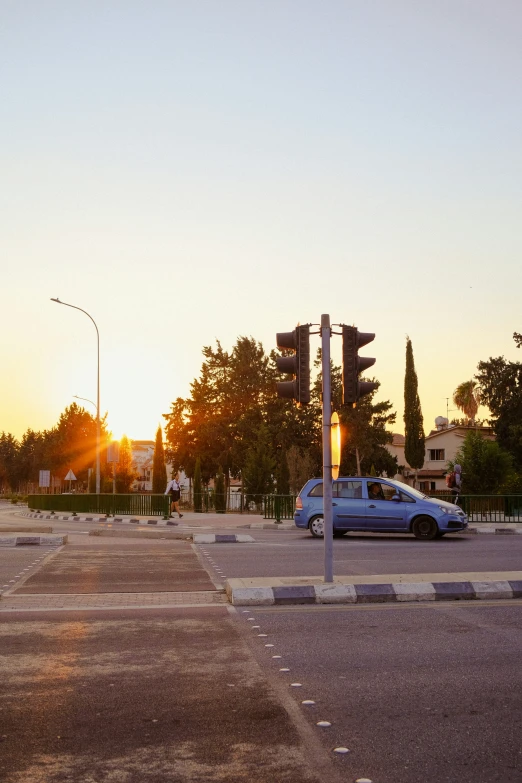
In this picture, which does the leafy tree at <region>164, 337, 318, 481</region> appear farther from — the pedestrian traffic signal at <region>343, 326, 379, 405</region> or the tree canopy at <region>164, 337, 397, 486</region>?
the pedestrian traffic signal at <region>343, 326, 379, 405</region>

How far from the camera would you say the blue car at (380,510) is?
20625 millimetres

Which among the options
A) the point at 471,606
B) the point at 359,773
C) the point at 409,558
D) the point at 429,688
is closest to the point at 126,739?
the point at 359,773

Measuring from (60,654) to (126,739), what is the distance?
2392 millimetres

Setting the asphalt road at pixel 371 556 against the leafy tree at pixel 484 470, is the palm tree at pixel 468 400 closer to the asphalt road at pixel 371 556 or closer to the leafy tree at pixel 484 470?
the leafy tree at pixel 484 470

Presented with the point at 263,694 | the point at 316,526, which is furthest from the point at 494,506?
the point at 263,694

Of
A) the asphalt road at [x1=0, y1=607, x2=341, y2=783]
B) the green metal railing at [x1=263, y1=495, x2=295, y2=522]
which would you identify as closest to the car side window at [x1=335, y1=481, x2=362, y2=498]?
the green metal railing at [x1=263, y1=495, x2=295, y2=522]

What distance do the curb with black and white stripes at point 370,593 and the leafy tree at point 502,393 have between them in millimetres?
47311

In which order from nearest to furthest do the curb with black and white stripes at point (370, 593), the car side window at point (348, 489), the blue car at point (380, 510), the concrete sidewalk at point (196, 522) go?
the curb with black and white stripes at point (370, 593) < the blue car at point (380, 510) < the car side window at point (348, 489) < the concrete sidewalk at point (196, 522)

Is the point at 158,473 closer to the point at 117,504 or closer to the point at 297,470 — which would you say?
the point at 297,470

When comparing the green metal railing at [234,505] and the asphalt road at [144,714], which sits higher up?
the green metal railing at [234,505]

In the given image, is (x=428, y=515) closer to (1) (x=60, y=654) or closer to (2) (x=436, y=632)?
(2) (x=436, y=632)

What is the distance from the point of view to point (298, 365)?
10.2 meters

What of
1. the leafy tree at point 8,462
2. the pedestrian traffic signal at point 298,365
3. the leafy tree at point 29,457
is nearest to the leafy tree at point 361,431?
the pedestrian traffic signal at point 298,365

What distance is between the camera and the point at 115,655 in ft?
21.5
